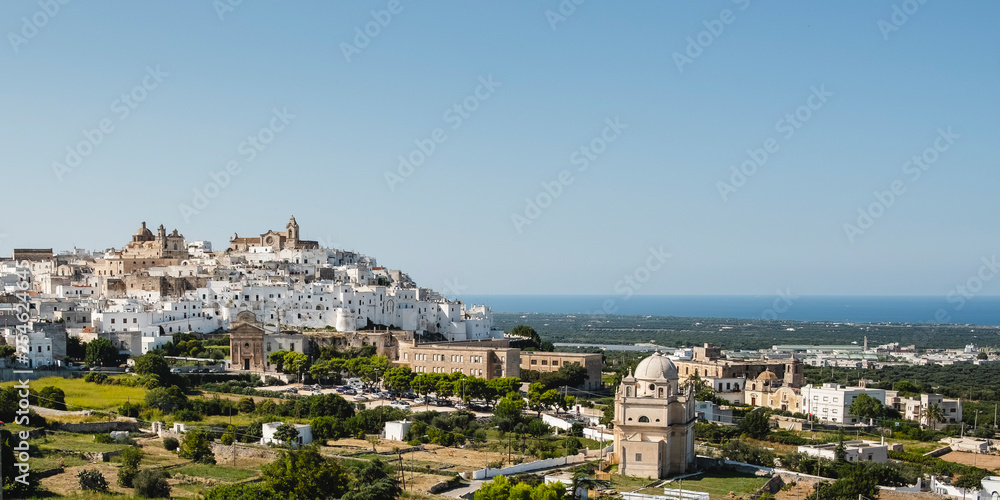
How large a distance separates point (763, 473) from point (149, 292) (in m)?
45.9

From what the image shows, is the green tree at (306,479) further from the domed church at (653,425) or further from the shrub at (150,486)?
the domed church at (653,425)

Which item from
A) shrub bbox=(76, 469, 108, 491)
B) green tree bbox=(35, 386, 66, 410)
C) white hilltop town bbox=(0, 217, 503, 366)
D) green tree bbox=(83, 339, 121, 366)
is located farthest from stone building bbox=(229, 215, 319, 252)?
shrub bbox=(76, 469, 108, 491)

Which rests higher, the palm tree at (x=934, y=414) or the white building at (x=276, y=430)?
the white building at (x=276, y=430)

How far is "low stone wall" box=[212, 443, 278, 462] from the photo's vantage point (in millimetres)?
34000

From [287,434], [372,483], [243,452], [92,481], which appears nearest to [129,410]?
[243,452]

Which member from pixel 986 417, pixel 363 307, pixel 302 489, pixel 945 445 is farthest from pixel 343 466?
pixel 986 417

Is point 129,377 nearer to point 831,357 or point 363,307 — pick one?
point 363,307

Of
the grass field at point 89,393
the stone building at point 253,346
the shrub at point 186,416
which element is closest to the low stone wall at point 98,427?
the shrub at point 186,416

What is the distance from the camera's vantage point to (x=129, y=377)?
46.8 m

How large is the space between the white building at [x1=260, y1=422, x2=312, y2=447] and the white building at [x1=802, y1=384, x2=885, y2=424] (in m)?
27.1

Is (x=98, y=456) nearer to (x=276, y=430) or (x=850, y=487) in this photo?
(x=276, y=430)

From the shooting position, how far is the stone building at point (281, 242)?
7638cm

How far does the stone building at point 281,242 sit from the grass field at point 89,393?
30149mm

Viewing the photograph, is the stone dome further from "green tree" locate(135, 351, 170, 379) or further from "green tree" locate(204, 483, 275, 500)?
"green tree" locate(135, 351, 170, 379)
